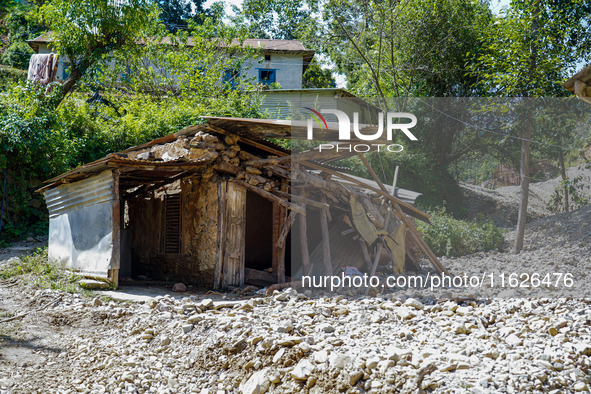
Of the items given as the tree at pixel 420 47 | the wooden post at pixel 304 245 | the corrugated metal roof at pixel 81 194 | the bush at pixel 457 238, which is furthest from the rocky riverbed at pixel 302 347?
the tree at pixel 420 47

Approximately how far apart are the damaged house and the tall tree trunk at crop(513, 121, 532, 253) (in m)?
3.80

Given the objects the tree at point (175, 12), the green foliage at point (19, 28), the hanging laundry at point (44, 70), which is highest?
the tree at point (175, 12)

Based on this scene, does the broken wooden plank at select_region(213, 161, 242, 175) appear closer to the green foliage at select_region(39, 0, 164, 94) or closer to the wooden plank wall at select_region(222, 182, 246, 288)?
the wooden plank wall at select_region(222, 182, 246, 288)

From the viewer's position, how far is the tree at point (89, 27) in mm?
12703

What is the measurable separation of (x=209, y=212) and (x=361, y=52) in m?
12.5

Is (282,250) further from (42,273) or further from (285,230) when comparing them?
(42,273)

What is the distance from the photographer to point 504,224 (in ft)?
48.2

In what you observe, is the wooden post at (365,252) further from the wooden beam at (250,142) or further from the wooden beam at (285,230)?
the wooden beam at (250,142)

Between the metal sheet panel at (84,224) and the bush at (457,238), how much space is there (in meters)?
7.81

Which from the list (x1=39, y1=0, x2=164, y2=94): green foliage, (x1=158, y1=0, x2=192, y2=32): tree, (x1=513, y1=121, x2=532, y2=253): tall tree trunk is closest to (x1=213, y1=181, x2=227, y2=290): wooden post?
(x1=39, y1=0, x2=164, y2=94): green foliage

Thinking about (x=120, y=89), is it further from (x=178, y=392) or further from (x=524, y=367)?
(x=524, y=367)

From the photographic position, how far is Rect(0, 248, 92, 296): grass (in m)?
7.61

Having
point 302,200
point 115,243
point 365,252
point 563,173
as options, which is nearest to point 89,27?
point 115,243

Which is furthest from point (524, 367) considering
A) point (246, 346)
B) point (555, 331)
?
point (246, 346)
